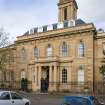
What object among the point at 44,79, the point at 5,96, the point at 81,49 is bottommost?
the point at 5,96

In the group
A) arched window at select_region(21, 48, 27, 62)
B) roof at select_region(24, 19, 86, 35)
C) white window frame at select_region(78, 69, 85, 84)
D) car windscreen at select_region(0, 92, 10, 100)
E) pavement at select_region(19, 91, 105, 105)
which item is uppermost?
roof at select_region(24, 19, 86, 35)

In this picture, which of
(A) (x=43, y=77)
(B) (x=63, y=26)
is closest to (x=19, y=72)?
(A) (x=43, y=77)

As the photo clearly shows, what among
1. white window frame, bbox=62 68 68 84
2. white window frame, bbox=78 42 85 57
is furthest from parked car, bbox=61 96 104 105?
white window frame, bbox=62 68 68 84

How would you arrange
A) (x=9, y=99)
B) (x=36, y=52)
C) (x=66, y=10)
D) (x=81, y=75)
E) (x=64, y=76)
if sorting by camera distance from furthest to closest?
(x=66, y=10), (x=36, y=52), (x=64, y=76), (x=81, y=75), (x=9, y=99)

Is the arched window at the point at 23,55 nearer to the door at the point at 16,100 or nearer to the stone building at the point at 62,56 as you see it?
the stone building at the point at 62,56

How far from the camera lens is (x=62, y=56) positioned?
66.1 m

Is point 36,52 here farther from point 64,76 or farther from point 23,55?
point 64,76

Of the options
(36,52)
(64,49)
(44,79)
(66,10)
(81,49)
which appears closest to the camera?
(81,49)

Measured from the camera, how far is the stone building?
6200 cm

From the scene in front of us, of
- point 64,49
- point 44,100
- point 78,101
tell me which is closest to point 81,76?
point 64,49

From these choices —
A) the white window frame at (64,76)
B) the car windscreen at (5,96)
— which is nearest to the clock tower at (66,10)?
the white window frame at (64,76)

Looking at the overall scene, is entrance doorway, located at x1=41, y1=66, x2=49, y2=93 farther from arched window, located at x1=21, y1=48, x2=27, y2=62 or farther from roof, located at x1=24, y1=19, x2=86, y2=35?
roof, located at x1=24, y1=19, x2=86, y2=35

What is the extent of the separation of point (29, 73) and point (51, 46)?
A: 779 cm

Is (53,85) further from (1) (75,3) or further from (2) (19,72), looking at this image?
(1) (75,3)
